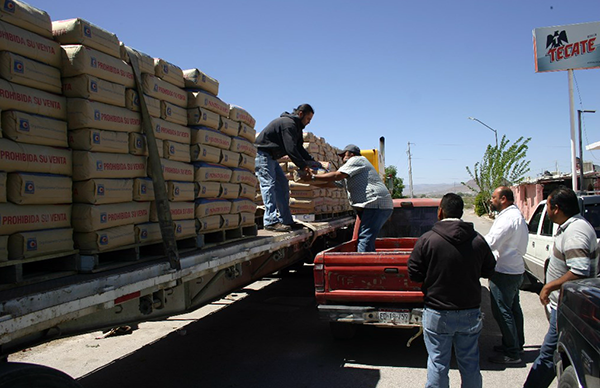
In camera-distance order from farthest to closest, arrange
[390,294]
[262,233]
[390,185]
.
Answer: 1. [390,185]
2. [262,233]
3. [390,294]

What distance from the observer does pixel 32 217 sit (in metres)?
2.86

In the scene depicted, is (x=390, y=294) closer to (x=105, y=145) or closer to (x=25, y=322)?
(x=105, y=145)

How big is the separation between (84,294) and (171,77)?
2404 millimetres

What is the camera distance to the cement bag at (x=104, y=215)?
10.7 feet

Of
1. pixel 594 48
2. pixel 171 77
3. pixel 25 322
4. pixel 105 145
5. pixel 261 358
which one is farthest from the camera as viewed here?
pixel 594 48

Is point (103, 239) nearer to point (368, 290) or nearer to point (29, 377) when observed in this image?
point (29, 377)

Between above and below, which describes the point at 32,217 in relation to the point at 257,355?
above

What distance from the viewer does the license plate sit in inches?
201

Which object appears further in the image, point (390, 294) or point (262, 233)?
point (262, 233)

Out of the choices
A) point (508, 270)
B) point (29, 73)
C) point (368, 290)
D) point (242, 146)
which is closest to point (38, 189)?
point (29, 73)

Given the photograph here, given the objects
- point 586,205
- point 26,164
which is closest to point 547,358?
point 26,164

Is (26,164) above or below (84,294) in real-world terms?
above

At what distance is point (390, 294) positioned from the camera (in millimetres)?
5172

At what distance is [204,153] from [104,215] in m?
1.59
